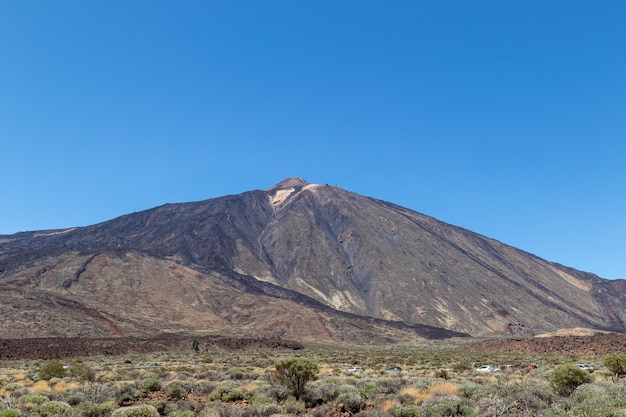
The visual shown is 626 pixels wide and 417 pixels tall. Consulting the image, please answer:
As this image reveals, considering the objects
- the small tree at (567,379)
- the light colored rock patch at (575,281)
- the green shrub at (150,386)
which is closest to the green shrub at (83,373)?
the green shrub at (150,386)

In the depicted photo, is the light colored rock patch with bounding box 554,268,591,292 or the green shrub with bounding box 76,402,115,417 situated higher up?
the light colored rock patch with bounding box 554,268,591,292

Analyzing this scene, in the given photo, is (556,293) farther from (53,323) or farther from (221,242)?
(53,323)

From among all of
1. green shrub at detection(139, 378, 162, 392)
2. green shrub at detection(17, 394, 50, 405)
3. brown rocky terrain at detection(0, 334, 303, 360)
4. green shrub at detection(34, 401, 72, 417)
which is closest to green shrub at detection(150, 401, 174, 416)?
green shrub at detection(34, 401, 72, 417)

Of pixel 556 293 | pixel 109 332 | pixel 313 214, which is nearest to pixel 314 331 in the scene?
pixel 109 332

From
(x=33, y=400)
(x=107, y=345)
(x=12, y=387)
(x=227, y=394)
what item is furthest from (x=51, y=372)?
(x=107, y=345)

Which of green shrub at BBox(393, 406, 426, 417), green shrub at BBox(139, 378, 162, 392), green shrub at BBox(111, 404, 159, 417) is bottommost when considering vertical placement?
green shrub at BBox(139, 378, 162, 392)

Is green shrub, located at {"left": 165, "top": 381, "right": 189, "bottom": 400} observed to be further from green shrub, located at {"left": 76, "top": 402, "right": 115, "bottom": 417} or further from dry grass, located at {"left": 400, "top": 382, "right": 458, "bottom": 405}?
dry grass, located at {"left": 400, "top": 382, "right": 458, "bottom": 405}

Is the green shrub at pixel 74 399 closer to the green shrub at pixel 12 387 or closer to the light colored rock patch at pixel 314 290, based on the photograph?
the green shrub at pixel 12 387
